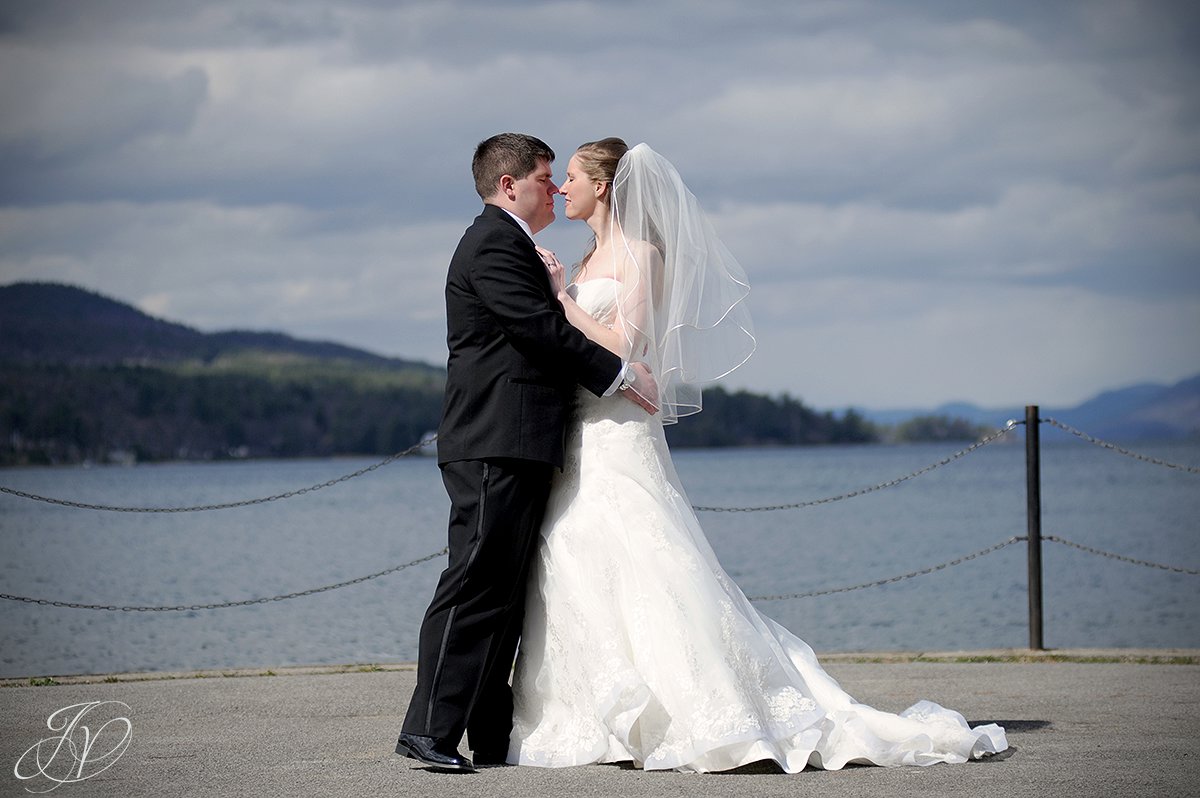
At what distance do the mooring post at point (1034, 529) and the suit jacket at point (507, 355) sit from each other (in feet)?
13.4

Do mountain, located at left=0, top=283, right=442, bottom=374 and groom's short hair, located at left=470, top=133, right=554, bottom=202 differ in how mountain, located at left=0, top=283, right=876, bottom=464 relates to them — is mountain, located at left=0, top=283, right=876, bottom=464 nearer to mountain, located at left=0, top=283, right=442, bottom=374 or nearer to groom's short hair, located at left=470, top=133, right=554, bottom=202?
mountain, located at left=0, top=283, right=442, bottom=374

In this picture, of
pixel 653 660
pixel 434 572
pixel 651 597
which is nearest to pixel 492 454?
pixel 651 597

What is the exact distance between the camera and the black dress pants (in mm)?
5012

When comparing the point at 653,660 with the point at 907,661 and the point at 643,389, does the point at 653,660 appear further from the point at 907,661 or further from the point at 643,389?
the point at 907,661

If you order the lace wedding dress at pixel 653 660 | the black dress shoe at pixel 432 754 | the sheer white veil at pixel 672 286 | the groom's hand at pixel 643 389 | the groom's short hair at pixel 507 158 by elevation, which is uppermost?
the groom's short hair at pixel 507 158

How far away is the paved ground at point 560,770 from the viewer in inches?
182

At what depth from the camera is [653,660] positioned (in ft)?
16.6

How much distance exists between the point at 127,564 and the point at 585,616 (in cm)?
3079

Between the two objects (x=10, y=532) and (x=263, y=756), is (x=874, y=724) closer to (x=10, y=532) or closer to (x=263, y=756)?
(x=263, y=756)

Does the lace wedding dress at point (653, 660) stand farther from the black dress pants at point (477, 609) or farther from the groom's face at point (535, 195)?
the groom's face at point (535, 195)

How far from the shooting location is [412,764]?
16.7ft

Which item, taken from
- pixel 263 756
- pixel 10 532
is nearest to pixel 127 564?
pixel 10 532

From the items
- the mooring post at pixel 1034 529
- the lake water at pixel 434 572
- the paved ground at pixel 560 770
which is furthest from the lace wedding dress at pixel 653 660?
the lake water at pixel 434 572
